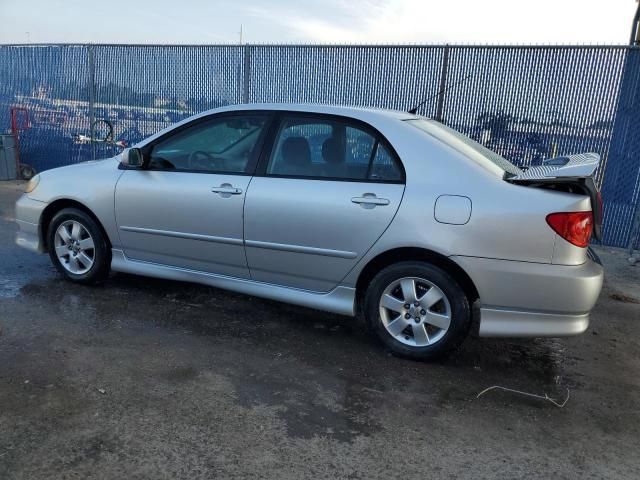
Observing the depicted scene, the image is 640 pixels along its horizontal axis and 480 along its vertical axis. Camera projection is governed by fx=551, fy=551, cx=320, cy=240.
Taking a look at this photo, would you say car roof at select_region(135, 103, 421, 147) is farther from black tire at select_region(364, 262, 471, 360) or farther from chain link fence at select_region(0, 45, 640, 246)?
chain link fence at select_region(0, 45, 640, 246)

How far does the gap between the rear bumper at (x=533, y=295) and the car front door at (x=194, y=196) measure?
1.68m

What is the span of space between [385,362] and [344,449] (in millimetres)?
1066

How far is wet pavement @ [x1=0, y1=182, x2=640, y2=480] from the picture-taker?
257 centimetres

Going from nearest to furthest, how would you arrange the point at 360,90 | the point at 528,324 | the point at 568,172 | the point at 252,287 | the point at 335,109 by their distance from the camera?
1. the point at 568,172
2. the point at 528,324
3. the point at 335,109
4. the point at 252,287
5. the point at 360,90

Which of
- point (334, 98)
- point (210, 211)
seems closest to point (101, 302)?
point (210, 211)

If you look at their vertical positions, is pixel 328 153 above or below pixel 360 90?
below

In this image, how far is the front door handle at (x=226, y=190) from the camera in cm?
402

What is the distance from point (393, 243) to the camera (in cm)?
356

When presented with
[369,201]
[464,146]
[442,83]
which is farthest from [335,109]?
[442,83]

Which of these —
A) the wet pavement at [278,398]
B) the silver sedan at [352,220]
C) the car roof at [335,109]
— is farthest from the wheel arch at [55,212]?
the car roof at [335,109]

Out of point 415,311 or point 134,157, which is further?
point 134,157

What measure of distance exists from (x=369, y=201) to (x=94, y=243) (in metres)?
2.49

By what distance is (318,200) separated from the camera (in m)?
3.75

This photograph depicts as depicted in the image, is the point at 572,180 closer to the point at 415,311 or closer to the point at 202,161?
the point at 415,311
